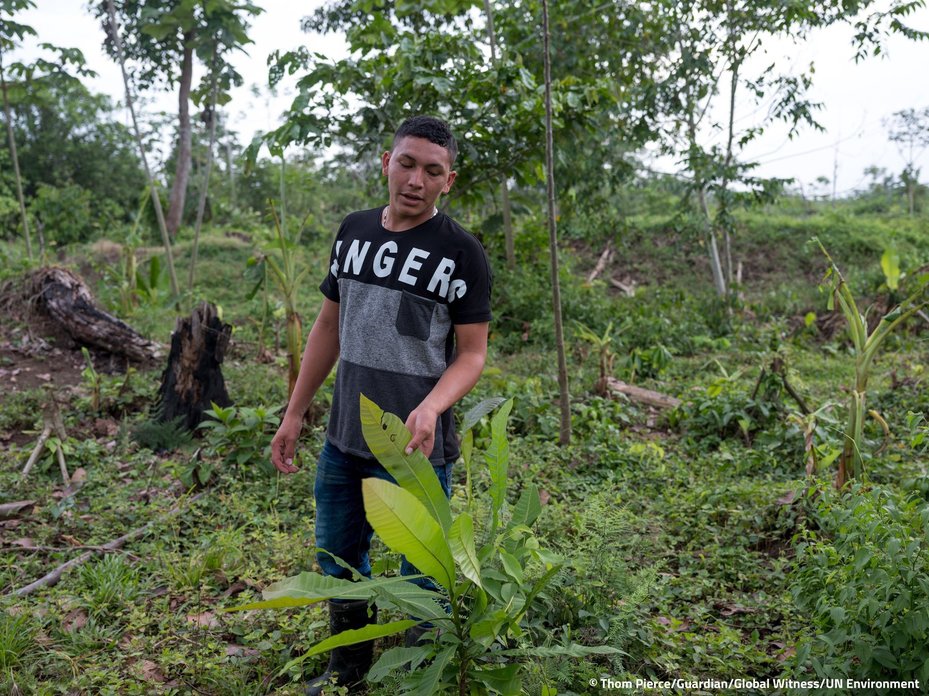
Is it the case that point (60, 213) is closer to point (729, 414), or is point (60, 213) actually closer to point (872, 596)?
point (729, 414)

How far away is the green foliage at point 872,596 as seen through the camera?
184cm

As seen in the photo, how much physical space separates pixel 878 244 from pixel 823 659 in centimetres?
1030

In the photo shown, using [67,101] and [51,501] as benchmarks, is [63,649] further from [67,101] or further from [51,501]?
[67,101]

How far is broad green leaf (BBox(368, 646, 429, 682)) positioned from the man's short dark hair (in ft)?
4.33

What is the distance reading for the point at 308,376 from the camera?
90.9 inches

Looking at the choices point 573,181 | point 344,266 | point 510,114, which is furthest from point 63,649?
point 573,181

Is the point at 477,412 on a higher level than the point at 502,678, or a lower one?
higher

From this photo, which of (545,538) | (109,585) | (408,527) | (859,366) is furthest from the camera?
(859,366)

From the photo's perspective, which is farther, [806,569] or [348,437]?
[806,569]

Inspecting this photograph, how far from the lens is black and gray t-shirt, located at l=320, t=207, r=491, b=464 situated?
2.00 meters

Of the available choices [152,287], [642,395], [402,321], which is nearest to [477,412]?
[402,321]

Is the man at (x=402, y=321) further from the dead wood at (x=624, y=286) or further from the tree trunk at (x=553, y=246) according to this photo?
the dead wood at (x=624, y=286)

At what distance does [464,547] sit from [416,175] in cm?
100

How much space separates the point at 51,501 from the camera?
3438mm
